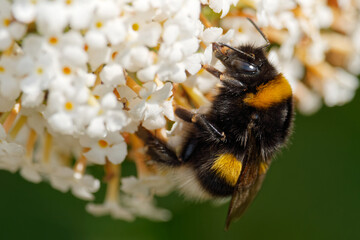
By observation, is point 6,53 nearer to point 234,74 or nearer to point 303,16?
point 234,74

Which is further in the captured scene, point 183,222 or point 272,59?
point 183,222

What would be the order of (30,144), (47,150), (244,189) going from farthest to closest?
(47,150)
(30,144)
(244,189)

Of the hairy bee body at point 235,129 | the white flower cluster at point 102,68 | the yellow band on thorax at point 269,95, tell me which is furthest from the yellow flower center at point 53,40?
the yellow band on thorax at point 269,95

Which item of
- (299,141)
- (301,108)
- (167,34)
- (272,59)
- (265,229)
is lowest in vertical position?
(265,229)

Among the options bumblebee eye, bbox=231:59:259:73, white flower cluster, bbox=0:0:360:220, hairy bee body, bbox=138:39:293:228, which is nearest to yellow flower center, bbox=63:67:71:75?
white flower cluster, bbox=0:0:360:220

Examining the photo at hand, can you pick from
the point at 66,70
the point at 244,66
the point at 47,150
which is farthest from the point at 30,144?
the point at 244,66

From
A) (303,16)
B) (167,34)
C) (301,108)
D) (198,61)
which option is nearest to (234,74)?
(198,61)

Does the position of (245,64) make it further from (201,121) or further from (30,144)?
(30,144)
